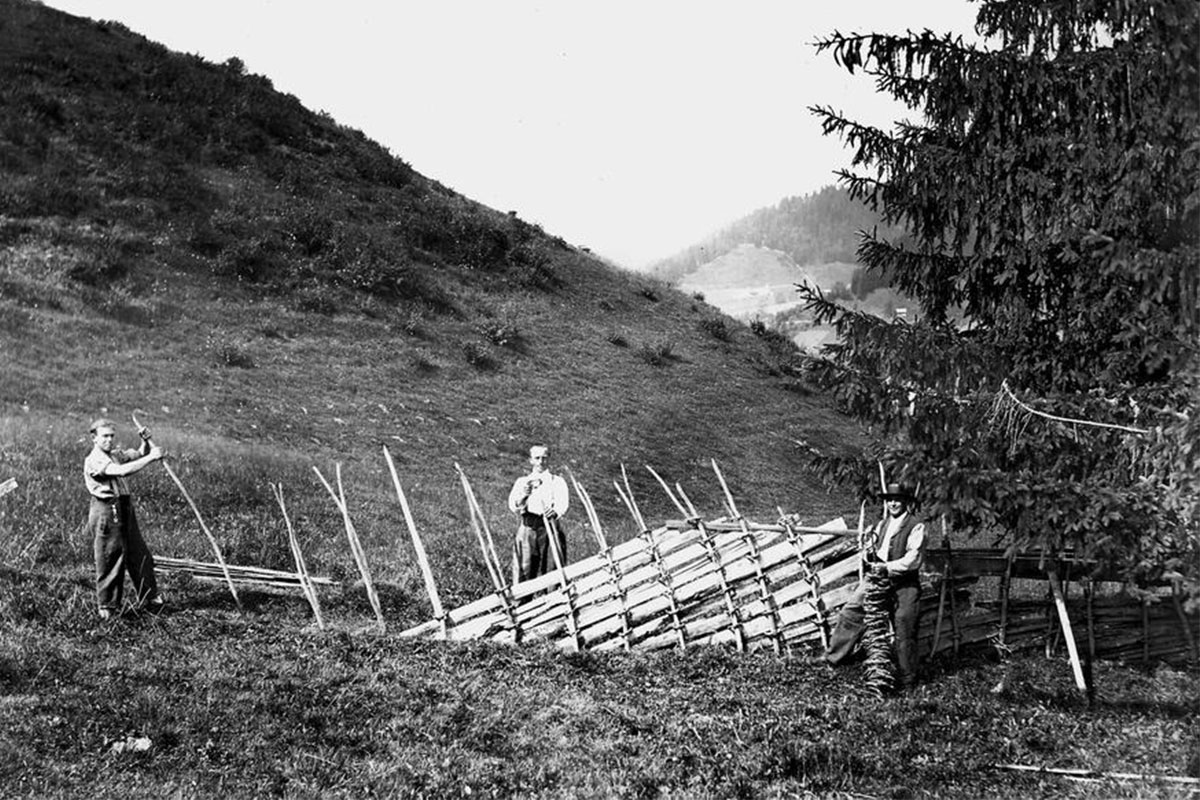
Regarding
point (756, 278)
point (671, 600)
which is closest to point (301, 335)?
point (671, 600)

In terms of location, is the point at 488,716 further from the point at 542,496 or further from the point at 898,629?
the point at 542,496

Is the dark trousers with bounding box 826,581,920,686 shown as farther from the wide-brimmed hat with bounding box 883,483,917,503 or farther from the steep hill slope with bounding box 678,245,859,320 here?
the steep hill slope with bounding box 678,245,859,320

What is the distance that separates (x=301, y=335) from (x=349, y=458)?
222 inches

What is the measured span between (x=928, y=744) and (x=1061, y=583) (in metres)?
2.62

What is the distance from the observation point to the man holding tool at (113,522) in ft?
29.3

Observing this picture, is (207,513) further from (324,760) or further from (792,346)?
(792,346)

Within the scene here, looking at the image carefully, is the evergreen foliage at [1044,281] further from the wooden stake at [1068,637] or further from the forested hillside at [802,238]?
the forested hillside at [802,238]

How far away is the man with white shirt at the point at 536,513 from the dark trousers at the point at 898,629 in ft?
12.2

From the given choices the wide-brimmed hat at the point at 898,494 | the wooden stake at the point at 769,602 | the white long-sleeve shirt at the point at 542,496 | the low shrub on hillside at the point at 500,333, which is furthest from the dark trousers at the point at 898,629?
the low shrub on hillside at the point at 500,333

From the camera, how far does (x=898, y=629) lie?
25.6 ft

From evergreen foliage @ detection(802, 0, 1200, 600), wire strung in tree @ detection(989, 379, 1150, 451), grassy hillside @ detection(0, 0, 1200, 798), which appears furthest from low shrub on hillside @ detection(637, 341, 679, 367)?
wire strung in tree @ detection(989, 379, 1150, 451)

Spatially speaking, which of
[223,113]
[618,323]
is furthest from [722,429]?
[223,113]

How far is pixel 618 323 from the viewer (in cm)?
2872

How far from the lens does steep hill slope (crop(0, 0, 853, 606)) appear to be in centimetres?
1420
